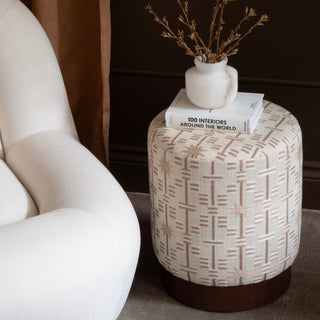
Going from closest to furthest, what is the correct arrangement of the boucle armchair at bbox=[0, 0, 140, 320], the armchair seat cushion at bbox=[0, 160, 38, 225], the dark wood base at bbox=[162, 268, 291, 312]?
the boucle armchair at bbox=[0, 0, 140, 320] < the armchair seat cushion at bbox=[0, 160, 38, 225] < the dark wood base at bbox=[162, 268, 291, 312]

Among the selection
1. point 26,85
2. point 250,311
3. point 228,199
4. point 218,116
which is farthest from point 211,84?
point 250,311

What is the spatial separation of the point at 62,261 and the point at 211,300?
62 cm

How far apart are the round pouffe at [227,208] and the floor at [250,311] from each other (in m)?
0.03

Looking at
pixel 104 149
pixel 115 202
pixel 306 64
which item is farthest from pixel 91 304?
pixel 306 64

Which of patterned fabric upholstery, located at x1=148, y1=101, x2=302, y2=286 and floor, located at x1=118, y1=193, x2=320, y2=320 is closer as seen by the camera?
patterned fabric upholstery, located at x1=148, y1=101, x2=302, y2=286

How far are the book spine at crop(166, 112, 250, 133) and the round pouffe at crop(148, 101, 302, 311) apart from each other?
0.02m

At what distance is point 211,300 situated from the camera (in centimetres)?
169

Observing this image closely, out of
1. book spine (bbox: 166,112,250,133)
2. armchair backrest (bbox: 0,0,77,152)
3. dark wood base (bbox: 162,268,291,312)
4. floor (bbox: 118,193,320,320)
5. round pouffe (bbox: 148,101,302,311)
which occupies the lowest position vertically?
floor (bbox: 118,193,320,320)

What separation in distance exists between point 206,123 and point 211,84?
0.10 metres

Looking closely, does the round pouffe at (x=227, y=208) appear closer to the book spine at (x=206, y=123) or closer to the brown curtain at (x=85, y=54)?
the book spine at (x=206, y=123)

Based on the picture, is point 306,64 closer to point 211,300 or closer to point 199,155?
point 199,155

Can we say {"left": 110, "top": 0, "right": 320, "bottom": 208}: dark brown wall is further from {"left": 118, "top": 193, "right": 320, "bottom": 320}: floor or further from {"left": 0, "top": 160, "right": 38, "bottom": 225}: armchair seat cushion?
{"left": 0, "top": 160, "right": 38, "bottom": 225}: armchair seat cushion

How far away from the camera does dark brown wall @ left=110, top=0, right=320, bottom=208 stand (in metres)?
1.96

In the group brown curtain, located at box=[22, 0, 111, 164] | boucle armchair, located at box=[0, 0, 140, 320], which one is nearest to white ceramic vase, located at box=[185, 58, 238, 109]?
boucle armchair, located at box=[0, 0, 140, 320]
